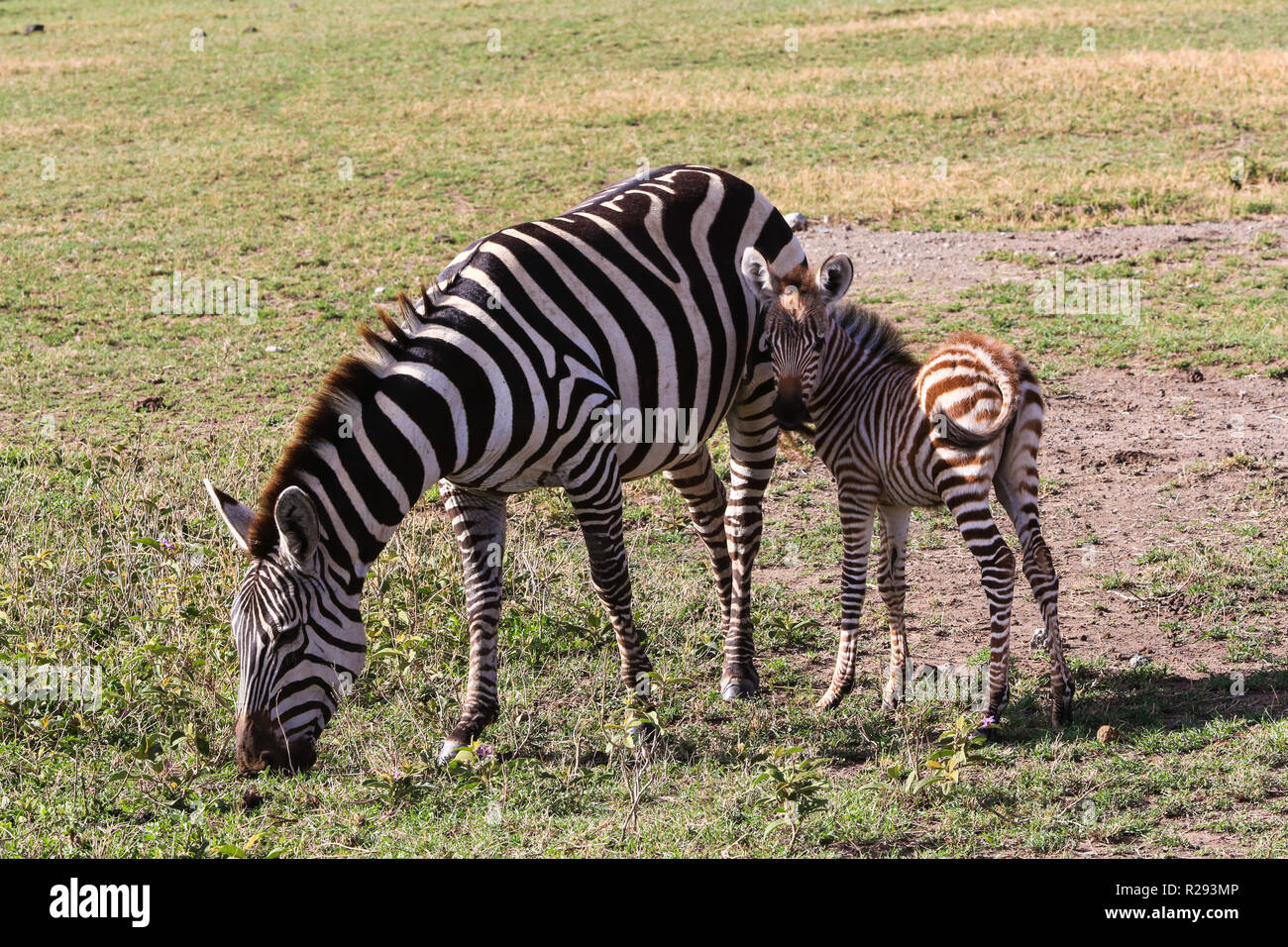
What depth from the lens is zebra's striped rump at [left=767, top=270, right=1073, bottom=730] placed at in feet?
20.9

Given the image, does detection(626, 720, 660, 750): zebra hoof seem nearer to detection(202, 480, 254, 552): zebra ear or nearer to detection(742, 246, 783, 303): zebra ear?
detection(202, 480, 254, 552): zebra ear

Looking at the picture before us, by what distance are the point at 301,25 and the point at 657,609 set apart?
103ft

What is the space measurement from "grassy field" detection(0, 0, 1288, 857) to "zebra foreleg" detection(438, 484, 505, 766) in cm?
18

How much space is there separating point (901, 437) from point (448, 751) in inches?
112

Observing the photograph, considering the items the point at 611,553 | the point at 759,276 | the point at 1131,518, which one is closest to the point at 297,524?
the point at 611,553

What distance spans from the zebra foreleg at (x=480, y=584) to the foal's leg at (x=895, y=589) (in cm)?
210

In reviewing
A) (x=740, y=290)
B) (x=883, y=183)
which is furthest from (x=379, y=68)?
(x=740, y=290)

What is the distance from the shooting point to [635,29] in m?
32.1

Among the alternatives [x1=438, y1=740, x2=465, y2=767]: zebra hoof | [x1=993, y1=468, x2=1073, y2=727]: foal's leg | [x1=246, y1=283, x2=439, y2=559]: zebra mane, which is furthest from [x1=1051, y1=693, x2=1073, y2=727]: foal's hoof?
[x1=246, y1=283, x2=439, y2=559]: zebra mane

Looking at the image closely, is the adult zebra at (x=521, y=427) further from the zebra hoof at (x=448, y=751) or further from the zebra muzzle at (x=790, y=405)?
the zebra muzzle at (x=790, y=405)

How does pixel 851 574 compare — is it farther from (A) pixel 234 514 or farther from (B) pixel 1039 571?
(A) pixel 234 514

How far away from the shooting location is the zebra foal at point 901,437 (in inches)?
251

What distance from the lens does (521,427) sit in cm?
600

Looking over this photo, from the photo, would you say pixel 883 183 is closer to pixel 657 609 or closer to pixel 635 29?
pixel 657 609
